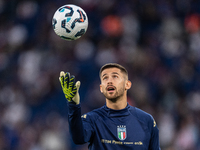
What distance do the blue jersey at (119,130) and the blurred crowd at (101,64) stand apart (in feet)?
15.4

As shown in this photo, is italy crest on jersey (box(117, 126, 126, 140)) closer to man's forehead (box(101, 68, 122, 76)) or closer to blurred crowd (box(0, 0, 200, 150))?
man's forehead (box(101, 68, 122, 76))

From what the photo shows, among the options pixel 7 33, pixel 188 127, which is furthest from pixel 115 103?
pixel 7 33

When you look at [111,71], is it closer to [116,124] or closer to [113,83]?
[113,83]

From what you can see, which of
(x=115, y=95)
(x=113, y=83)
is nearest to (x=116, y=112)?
(x=115, y=95)

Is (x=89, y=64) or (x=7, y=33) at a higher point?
(x=7, y=33)

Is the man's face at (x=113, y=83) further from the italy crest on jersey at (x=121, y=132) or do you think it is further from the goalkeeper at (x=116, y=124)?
the italy crest on jersey at (x=121, y=132)

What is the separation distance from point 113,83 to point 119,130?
1.78ft

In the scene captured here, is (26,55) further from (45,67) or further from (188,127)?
(188,127)

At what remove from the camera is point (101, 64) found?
32.5ft

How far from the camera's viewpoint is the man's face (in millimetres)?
3836

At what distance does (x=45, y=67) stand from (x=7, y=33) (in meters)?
2.60

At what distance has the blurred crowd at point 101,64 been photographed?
8.90 meters

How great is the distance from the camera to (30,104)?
9875 millimetres

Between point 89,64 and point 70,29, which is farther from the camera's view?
point 89,64
